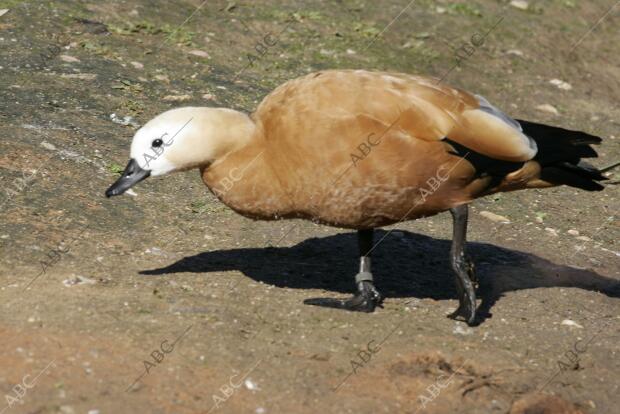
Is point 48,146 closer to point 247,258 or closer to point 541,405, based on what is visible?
point 247,258

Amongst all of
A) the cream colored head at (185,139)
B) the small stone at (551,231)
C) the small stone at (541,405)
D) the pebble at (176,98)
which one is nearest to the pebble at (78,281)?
the cream colored head at (185,139)

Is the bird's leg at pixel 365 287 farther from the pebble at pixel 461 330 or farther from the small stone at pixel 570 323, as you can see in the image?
the small stone at pixel 570 323

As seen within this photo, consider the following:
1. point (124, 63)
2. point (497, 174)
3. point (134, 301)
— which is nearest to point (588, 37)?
point (124, 63)

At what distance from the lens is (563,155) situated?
5.77 m

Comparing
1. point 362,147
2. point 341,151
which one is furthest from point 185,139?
point 362,147

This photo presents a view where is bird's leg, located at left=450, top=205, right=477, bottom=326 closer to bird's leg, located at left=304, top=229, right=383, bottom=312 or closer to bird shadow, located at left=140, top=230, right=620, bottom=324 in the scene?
bird shadow, located at left=140, top=230, right=620, bottom=324

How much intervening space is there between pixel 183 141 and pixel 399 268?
82.4 inches

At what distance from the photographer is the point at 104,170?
719 centimetres

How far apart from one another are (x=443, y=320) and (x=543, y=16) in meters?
6.70

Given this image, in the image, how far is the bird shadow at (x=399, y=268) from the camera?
6227 millimetres

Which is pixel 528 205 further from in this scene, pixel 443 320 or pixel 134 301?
pixel 134 301

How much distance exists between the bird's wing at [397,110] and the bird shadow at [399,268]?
3.63 ft

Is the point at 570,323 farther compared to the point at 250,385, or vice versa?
the point at 570,323

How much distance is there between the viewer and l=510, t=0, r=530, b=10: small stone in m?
11.7
